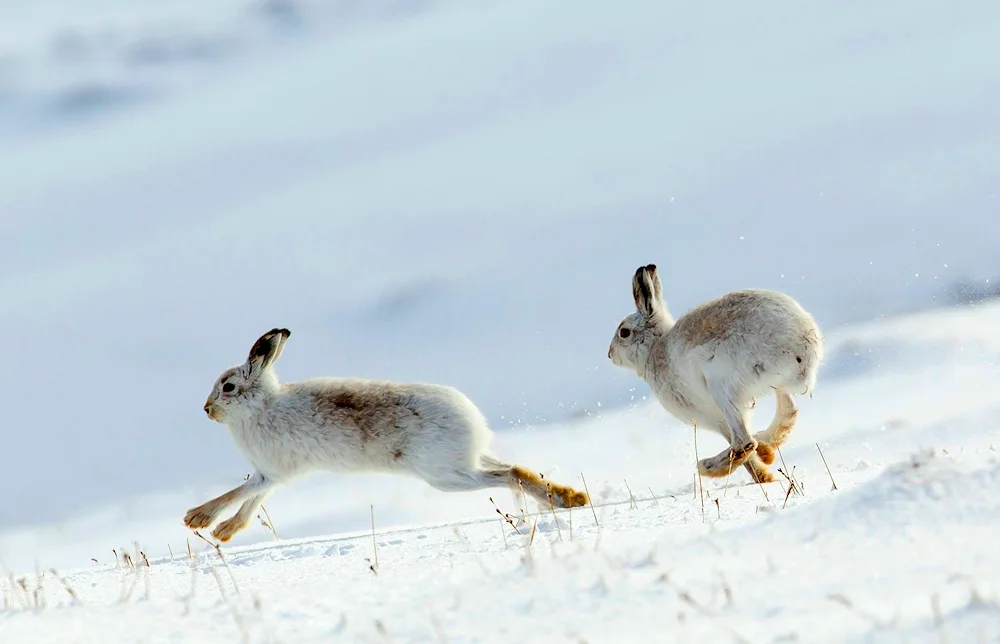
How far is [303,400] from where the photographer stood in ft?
28.5

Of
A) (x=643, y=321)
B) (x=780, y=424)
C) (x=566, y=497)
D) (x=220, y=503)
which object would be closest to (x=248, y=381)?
(x=220, y=503)

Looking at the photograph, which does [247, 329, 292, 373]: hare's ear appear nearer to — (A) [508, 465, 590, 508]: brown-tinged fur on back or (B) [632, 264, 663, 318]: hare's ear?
(A) [508, 465, 590, 508]: brown-tinged fur on back

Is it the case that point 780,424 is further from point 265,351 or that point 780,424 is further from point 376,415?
point 265,351

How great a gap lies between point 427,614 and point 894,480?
5.55 feet

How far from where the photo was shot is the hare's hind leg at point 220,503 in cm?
884

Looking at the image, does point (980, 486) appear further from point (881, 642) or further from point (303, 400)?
point (303, 400)

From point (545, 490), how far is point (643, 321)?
246 cm

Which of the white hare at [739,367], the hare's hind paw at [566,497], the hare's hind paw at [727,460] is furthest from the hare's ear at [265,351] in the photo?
the hare's hind paw at [727,460]


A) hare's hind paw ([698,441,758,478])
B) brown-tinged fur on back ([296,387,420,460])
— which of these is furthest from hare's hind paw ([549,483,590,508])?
hare's hind paw ([698,441,758,478])

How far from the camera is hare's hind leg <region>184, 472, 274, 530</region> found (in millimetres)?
8836

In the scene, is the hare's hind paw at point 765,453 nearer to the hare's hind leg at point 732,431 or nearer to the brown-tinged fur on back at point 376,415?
the hare's hind leg at point 732,431

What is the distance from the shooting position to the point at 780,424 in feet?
30.0

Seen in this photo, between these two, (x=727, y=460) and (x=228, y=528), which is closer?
(x=727, y=460)

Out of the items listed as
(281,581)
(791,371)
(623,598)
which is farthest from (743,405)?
(623,598)
